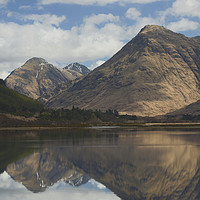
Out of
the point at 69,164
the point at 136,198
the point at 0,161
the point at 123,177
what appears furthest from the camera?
the point at 0,161

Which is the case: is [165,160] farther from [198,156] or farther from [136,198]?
[136,198]

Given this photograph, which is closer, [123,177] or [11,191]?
[11,191]

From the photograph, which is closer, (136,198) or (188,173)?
(136,198)

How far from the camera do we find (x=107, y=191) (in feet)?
120

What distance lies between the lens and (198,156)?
62.5 meters

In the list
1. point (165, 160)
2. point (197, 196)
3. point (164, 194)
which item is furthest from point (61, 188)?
point (165, 160)

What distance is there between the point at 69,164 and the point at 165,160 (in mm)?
15359

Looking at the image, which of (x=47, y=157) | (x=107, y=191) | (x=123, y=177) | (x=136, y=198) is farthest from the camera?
(x=47, y=157)

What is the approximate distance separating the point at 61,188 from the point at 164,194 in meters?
11.2

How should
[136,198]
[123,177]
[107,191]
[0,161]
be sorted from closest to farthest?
[136,198] → [107,191] → [123,177] → [0,161]

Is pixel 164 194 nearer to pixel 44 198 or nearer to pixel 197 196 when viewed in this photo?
pixel 197 196

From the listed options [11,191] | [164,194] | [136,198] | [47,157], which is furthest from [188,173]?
[47,157]

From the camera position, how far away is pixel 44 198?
33.8 m

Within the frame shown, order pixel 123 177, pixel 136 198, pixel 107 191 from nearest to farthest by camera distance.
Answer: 1. pixel 136 198
2. pixel 107 191
3. pixel 123 177
